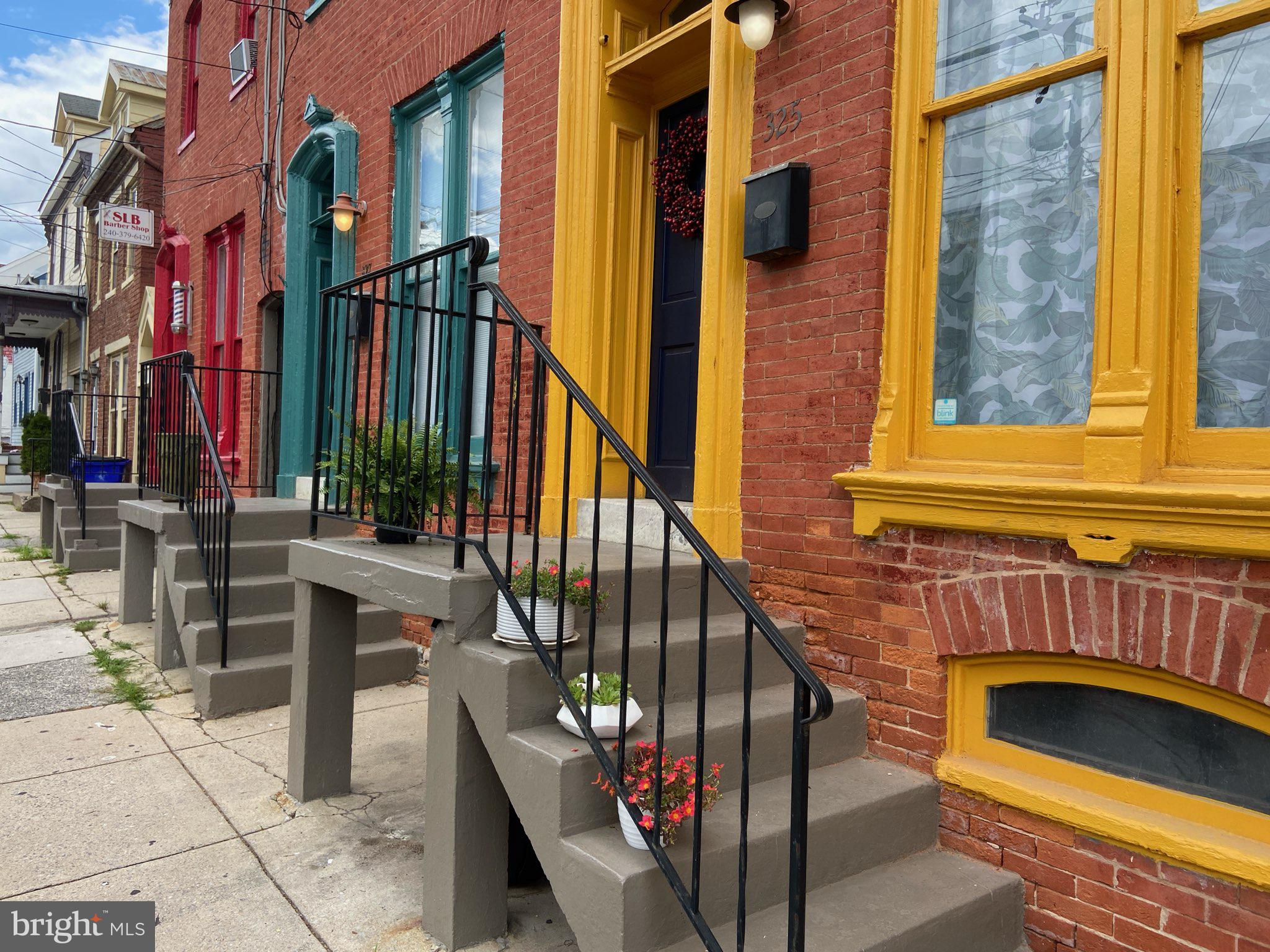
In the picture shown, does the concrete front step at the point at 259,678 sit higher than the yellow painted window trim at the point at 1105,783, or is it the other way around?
the yellow painted window trim at the point at 1105,783

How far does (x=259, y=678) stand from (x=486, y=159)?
3.50 m

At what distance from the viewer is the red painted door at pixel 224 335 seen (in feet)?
28.9

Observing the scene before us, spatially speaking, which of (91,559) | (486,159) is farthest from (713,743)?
(91,559)

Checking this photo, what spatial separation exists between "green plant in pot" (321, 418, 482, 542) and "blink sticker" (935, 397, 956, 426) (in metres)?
1.79

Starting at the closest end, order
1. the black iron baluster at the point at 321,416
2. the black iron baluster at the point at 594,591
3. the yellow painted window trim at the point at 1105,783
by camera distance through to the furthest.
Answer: the yellow painted window trim at the point at 1105,783 → the black iron baluster at the point at 594,591 → the black iron baluster at the point at 321,416

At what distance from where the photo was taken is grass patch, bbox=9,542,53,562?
908 cm

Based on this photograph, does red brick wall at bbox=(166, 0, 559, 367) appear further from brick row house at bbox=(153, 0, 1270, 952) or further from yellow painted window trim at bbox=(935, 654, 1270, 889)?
yellow painted window trim at bbox=(935, 654, 1270, 889)

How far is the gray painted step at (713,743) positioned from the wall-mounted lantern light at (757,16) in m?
2.51

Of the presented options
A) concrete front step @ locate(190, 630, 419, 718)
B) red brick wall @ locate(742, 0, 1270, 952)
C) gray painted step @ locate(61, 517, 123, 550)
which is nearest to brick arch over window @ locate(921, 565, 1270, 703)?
red brick wall @ locate(742, 0, 1270, 952)

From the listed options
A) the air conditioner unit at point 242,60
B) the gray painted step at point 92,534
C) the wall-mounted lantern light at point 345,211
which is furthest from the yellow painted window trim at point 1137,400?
the gray painted step at point 92,534

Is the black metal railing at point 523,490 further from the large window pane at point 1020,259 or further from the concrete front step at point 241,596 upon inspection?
the large window pane at point 1020,259

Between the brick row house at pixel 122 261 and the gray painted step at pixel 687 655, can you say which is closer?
the gray painted step at pixel 687 655

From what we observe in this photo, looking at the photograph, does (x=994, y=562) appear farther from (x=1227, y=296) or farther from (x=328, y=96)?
(x=328, y=96)

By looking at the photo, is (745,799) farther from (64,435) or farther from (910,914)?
(64,435)
